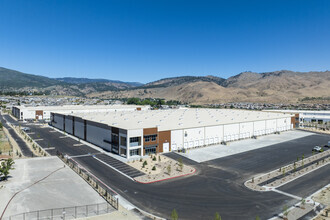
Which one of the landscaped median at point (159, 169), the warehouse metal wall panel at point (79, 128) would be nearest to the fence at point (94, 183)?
the landscaped median at point (159, 169)

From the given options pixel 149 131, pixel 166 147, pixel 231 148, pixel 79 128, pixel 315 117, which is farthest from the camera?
pixel 315 117

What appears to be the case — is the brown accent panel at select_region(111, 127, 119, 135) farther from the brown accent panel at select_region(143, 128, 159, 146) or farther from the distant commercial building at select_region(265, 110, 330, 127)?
the distant commercial building at select_region(265, 110, 330, 127)

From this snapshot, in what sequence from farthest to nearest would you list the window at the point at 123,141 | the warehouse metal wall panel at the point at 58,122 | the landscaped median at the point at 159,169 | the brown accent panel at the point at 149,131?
the warehouse metal wall panel at the point at 58,122, the brown accent panel at the point at 149,131, the window at the point at 123,141, the landscaped median at the point at 159,169

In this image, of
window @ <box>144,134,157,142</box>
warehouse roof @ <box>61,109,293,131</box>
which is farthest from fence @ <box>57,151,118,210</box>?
window @ <box>144,134,157,142</box>

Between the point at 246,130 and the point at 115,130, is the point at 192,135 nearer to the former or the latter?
the point at 115,130

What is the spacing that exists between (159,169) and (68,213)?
18.8 metres

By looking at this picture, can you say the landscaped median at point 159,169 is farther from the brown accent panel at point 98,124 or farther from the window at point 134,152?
the brown accent panel at point 98,124

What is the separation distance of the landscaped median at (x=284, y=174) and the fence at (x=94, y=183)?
19521mm

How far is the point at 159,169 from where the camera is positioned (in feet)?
136

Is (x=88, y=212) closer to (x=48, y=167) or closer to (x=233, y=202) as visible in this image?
(x=233, y=202)

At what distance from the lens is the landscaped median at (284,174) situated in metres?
34.3

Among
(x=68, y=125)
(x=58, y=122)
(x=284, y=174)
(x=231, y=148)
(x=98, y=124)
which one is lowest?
(x=284, y=174)

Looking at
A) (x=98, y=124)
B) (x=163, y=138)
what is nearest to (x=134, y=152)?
(x=163, y=138)

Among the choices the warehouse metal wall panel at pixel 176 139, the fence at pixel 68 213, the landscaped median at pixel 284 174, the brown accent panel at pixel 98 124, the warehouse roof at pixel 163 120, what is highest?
the warehouse roof at pixel 163 120
